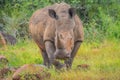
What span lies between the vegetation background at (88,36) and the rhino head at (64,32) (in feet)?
1.30

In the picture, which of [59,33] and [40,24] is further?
[40,24]

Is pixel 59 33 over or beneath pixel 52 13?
beneath

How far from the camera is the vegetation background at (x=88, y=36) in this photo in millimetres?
9352

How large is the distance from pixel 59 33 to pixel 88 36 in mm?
5872

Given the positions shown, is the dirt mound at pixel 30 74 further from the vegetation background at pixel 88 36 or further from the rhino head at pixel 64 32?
the rhino head at pixel 64 32

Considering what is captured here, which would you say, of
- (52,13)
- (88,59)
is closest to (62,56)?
(52,13)

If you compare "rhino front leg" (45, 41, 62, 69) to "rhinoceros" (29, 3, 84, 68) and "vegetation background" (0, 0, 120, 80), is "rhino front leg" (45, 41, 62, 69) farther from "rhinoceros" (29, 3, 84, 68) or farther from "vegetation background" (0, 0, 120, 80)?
"vegetation background" (0, 0, 120, 80)

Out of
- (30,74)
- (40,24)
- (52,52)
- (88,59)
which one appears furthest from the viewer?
(88,59)

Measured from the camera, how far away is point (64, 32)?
919 centimetres

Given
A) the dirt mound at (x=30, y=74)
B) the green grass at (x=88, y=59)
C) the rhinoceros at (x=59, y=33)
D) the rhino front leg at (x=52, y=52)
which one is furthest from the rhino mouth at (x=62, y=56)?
the rhino front leg at (x=52, y=52)

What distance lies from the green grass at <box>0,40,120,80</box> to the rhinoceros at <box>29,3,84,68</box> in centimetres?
36

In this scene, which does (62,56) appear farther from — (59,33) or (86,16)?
(86,16)

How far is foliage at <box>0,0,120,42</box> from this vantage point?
1529 cm

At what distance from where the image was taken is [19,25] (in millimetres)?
16266
